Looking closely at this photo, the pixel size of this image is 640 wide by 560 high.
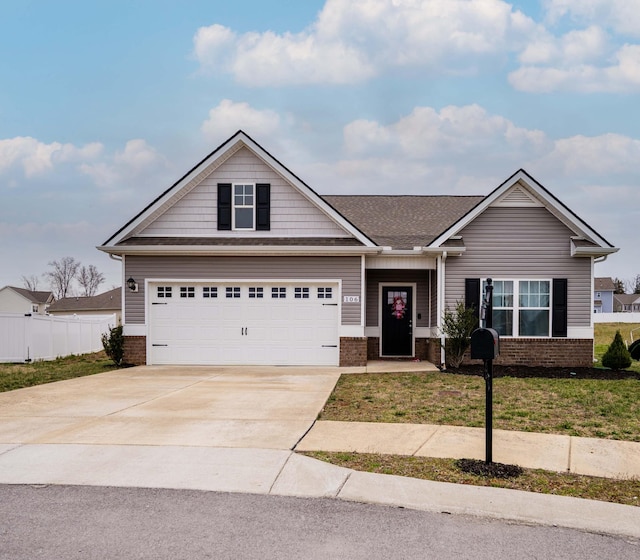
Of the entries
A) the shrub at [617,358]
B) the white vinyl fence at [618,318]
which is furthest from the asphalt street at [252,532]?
the white vinyl fence at [618,318]

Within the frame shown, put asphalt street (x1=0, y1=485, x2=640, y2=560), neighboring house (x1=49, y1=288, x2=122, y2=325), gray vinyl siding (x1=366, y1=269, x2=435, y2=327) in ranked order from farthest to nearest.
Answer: neighboring house (x1=49, y1=288, x2=122, y2=325), gray vinyl siding (x1=366, y1=269, x2=435, y2=327), asphalt street (x1=0, y1=485, x2=640, y2=560)

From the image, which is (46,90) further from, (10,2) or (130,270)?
(130,270)

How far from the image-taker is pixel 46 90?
1902 cm

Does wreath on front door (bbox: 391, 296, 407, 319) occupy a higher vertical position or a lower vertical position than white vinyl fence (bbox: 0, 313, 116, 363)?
higher

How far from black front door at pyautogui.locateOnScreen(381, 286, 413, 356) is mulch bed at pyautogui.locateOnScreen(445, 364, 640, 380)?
2.72 metres

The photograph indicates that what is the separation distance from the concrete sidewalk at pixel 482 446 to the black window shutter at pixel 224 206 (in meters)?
9.16

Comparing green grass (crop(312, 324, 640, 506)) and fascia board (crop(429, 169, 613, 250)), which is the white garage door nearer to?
green grass (crop(312, 324, 640, 506))

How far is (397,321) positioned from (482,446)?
10.6m

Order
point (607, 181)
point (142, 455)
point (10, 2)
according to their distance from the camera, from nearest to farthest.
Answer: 1. point (142, 455)
2. point (10, 2)
3. point (607, 181)

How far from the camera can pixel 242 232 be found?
621 inches

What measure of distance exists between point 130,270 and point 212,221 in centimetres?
267

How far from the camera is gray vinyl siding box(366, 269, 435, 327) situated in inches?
672

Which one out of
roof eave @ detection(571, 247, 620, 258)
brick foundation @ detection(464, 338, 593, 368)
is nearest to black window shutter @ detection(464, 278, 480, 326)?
brick foundation @ detection(464, 338, 593, 368)

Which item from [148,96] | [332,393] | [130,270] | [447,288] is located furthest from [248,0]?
[332,393]
